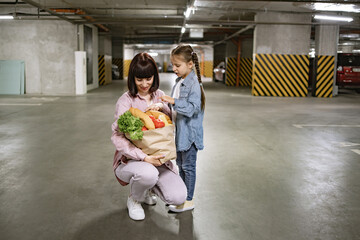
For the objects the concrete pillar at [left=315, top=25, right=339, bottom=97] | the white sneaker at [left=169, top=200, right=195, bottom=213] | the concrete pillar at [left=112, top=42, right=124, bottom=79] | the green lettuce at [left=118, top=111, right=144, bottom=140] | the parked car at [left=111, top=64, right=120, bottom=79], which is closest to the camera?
the green lettuce at [left=118, top=111, right=144, bottom=140]

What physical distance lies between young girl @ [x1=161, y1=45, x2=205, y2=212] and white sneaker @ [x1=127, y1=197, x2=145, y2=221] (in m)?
0.25

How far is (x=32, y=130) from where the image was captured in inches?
228

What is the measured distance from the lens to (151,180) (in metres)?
2.28

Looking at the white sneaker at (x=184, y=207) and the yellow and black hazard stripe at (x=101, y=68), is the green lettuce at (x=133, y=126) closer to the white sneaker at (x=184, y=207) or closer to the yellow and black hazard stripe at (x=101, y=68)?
the white sneaker at (x=184, y=207)

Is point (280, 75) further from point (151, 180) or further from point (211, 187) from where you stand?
point (151, 180)

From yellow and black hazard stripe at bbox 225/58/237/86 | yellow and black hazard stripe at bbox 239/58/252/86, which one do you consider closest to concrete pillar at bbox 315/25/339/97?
yellow and black hazard stripe at bbox 239/58/252/86

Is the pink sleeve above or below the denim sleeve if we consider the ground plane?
below

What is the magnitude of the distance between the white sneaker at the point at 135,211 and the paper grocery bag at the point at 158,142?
52cm

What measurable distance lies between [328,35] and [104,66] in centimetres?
1155

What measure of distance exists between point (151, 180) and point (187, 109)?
0.56 m

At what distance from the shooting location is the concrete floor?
2.36m

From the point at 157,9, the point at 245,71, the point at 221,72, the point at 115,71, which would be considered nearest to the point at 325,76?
the point at 245,71

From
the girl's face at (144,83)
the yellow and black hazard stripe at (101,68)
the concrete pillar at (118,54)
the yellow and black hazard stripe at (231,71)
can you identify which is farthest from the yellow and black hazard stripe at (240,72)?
the girl's face at (144,83)

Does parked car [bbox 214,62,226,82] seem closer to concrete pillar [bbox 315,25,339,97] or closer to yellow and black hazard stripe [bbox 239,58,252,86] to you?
yellow and black hazard stripe [bbox 239,58,252,86]
